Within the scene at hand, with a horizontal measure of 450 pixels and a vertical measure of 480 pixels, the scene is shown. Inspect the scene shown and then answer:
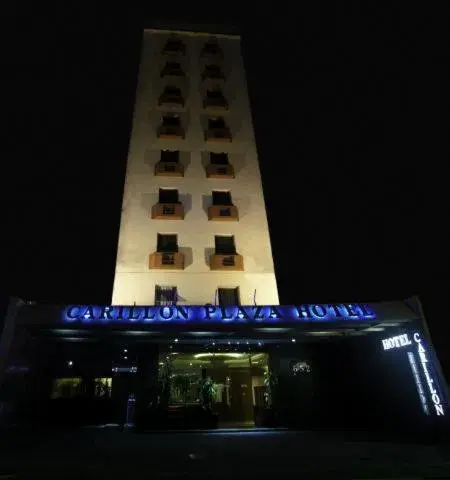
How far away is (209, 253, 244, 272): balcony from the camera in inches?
847

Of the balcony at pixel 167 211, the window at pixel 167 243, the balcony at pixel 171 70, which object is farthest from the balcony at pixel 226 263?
the balcony at pixel 171 70

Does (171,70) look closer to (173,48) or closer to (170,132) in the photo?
(173,48)

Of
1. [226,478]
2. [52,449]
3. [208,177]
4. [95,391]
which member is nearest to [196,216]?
[208,177]

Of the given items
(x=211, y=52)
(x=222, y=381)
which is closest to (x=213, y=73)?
(x=211, y=52)

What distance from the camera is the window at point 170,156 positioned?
25109 mm

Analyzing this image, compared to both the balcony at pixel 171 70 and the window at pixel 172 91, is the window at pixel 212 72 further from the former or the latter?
the window at pixel 172 91

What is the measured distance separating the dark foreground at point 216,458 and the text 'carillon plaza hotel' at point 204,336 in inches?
167

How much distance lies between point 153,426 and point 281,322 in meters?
7.87

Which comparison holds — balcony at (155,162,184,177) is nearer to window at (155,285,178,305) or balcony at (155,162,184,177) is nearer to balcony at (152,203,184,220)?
balcony at (152,203,184,220)

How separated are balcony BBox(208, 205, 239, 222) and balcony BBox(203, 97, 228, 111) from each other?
8.76 m

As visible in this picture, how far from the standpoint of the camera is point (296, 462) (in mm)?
9406

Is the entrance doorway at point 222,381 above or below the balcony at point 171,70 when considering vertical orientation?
below

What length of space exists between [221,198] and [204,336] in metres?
9.59

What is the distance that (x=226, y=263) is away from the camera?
2159 centimetres
